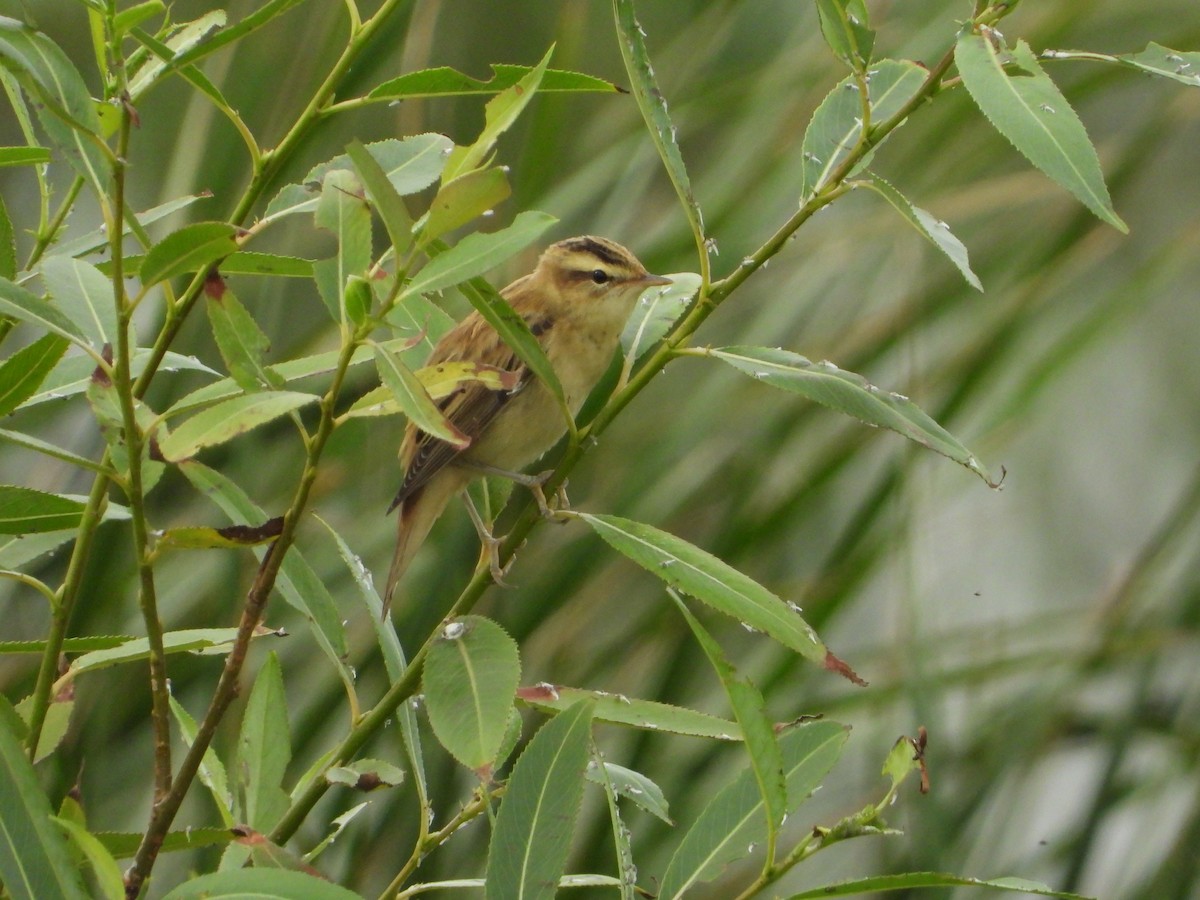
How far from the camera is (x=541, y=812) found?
111 cm

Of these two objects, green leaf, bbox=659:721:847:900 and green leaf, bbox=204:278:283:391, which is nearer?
green leaf, bbox=204:278:283:391

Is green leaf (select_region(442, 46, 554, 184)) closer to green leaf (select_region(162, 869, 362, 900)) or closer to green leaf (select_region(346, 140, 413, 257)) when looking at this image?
green leaf (select_region(346, 140, 413, 257))

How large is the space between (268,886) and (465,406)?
5.44ft

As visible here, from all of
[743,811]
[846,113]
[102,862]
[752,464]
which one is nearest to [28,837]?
[102,862]

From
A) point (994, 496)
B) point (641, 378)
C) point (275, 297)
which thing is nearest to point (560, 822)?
point (641, 378)


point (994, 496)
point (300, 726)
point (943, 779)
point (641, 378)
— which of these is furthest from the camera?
point (994, 496)

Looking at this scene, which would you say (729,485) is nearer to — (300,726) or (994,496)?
(300,726)

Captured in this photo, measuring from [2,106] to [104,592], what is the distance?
69.9 inches

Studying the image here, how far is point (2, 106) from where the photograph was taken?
398 cm

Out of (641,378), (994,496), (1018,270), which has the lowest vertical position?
(994,496)

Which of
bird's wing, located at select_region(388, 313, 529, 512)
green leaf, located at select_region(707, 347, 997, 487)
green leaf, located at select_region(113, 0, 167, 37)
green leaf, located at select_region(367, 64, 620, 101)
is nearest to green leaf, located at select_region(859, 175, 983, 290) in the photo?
green leaf, located at select_region(707, 347, 997, 487)

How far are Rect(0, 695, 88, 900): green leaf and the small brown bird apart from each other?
157 cm

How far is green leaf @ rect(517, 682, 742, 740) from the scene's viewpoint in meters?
1.30

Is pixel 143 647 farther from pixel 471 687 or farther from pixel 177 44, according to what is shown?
pixel 177 44
